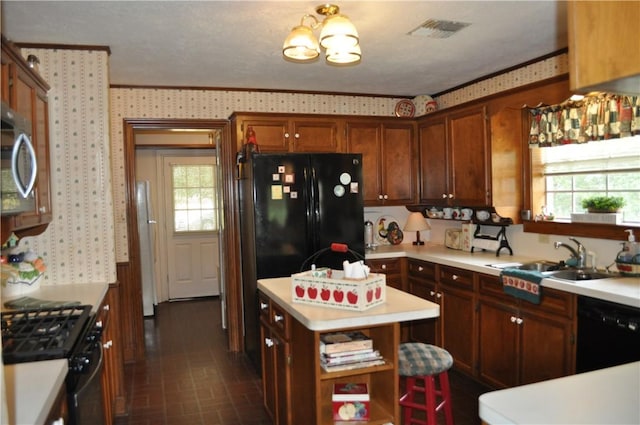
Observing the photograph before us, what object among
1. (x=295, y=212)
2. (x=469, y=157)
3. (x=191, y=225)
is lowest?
(x=191, y=225)

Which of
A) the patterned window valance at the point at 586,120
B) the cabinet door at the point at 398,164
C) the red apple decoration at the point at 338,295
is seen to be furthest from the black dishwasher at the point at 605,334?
the cabinet door at the point at 398,164

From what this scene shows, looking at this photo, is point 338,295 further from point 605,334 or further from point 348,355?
point 605,334

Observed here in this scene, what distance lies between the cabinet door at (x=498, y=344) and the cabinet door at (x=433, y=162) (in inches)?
50.6

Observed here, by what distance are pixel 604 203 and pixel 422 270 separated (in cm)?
156

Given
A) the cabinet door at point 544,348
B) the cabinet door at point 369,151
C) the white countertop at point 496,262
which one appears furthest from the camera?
the cabinet door at point 369,151

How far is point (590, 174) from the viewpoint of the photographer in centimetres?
358

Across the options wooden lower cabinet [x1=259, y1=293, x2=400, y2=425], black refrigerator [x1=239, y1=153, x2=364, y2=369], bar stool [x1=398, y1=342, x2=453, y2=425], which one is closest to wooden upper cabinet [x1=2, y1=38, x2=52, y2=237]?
wooden lower cabinet [x1=259, y1=293, x2=400, y2=425]

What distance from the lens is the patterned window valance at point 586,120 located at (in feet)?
10.2

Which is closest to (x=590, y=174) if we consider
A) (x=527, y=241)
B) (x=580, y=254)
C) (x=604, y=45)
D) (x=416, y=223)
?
(x=580, y=254)

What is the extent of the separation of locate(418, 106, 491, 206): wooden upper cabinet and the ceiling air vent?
1.05 m

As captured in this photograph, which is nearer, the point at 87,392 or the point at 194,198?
the point at 87,392

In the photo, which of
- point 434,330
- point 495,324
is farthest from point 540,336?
point 434,330

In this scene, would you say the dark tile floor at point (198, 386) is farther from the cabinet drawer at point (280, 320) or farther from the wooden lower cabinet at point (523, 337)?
the cabinet drawer at point (280, 320)

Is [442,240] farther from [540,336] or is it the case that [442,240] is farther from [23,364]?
[23,364]
